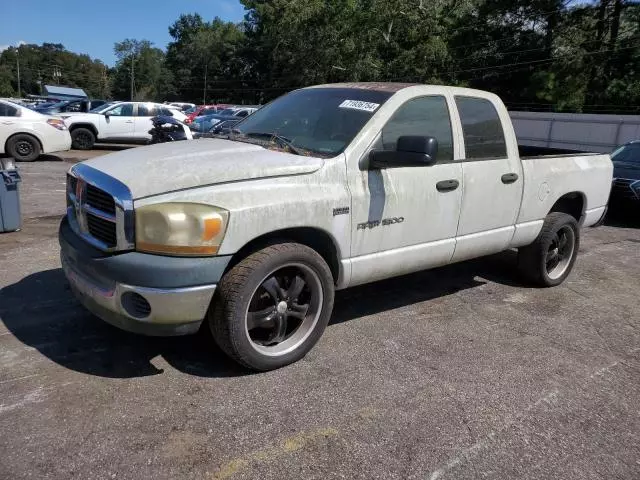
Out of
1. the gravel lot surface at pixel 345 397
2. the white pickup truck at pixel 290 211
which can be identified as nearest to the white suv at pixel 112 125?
the gravel lot surface at pixel 345 397

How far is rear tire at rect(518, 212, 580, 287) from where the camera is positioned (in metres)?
5.32

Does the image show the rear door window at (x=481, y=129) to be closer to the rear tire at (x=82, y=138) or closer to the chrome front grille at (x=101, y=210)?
the chrome front grille at (x=101, y=210)

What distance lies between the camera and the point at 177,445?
108 inches

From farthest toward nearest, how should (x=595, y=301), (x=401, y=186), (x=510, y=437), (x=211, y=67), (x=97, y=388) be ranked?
1. (x=211, y=67)
2. (x=595, y=301)
3. (x=401, y=186)
4. (x=97, y=388)
5. (x=510, y=437)

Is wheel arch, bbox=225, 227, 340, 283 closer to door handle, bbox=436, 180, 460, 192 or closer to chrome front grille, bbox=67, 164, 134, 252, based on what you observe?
chrome front grille, bbox=67, 164, 134, 252

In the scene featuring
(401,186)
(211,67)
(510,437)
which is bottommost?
(510,437)

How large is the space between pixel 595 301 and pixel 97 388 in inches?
177

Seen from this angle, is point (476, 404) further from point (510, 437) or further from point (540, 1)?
point (540, 1)

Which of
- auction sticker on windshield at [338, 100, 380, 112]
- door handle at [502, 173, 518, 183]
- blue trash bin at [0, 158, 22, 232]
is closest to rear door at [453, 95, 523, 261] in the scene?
door handle at [502, 173, 518, 183]

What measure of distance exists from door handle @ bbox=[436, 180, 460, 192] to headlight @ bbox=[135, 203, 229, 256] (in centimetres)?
187

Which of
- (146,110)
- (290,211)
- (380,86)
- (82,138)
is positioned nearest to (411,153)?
(290,211)

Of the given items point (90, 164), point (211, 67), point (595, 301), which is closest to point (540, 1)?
point (595, 301)

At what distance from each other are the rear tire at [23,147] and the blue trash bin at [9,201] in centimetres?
742

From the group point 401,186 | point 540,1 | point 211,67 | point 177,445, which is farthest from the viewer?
point 211,67
